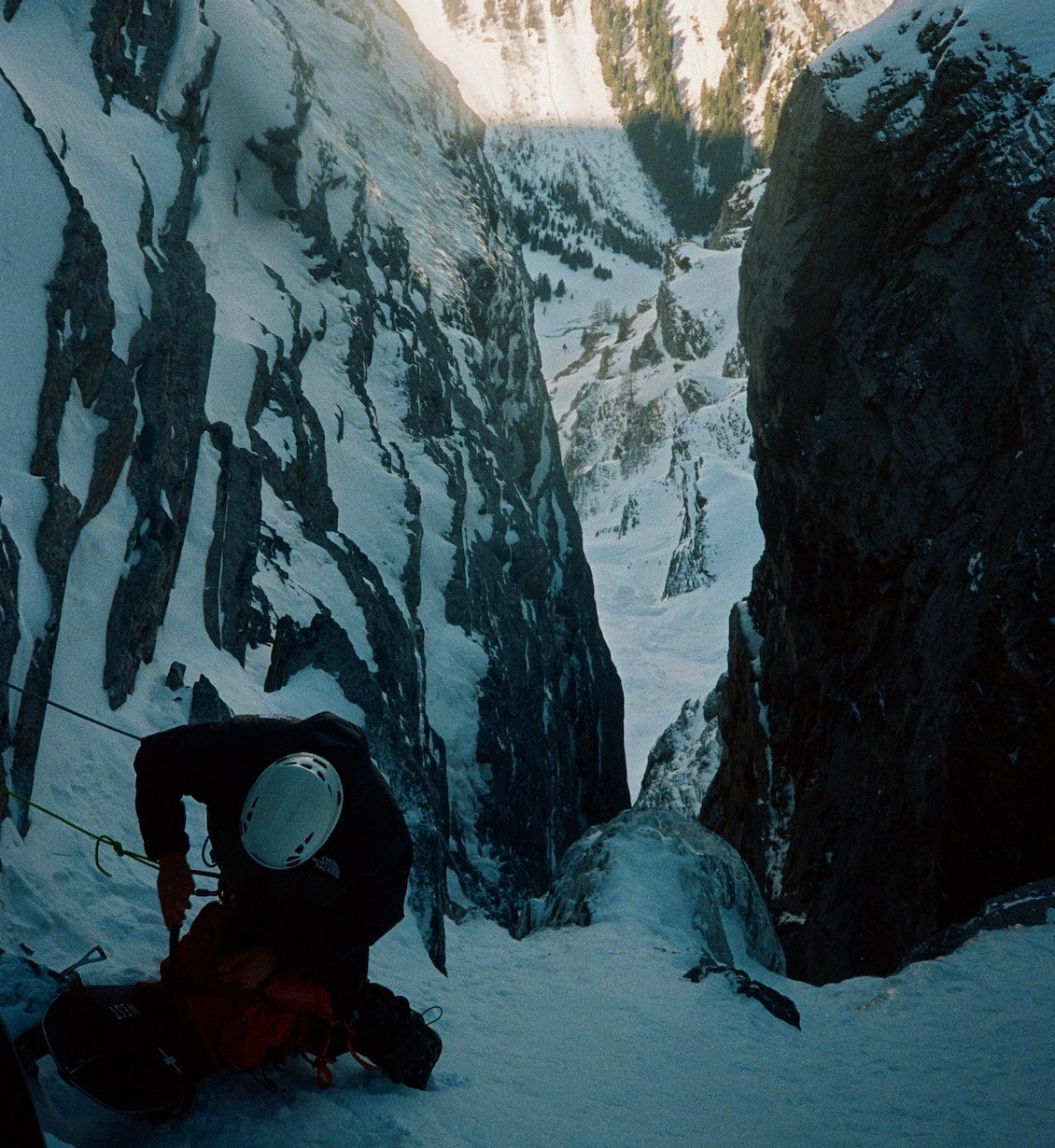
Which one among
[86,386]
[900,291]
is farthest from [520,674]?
[86,386]

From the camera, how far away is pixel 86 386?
6324 mm

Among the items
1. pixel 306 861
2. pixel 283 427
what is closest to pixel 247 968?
pixel 306 861

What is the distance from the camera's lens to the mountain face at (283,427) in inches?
233

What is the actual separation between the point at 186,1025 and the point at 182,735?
0.90 metres

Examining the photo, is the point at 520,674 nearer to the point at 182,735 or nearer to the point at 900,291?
the point at 900,291

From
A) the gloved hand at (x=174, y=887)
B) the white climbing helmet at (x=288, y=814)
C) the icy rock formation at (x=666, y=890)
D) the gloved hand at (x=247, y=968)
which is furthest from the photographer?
the icy rock formation at (x=666, y=890)

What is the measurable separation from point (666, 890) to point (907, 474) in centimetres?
622

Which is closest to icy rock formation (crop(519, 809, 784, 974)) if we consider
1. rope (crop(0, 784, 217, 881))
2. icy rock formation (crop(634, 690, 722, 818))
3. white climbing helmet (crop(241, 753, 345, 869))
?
rope (crop(0, 784, 217, 881))

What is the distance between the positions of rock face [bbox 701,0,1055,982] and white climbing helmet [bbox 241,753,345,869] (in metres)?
7.74

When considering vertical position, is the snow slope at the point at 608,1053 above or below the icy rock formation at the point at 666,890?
above

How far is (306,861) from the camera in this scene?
2.99 metres

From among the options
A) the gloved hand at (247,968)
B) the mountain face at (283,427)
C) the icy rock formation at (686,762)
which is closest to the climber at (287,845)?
the gloved hand at (247,968)

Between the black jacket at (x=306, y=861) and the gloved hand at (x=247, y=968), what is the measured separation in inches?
1.9

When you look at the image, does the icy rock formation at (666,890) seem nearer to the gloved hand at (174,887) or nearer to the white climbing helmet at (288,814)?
the gloved hand at (174,887)
